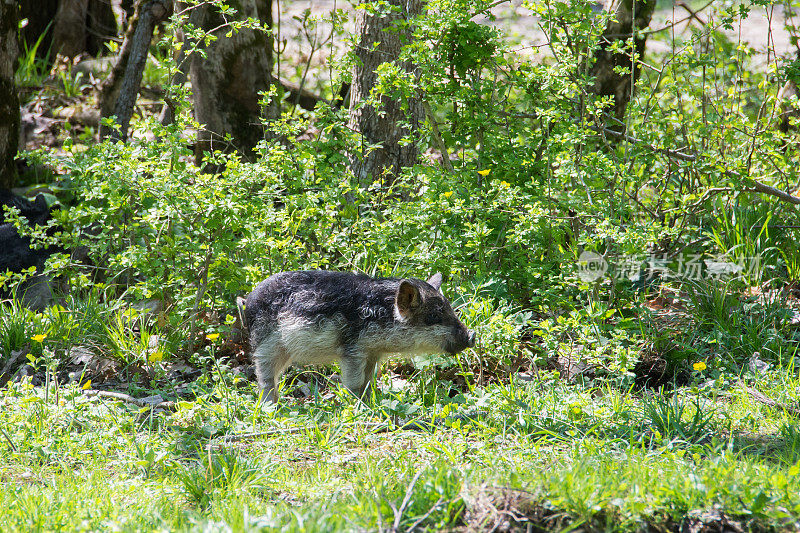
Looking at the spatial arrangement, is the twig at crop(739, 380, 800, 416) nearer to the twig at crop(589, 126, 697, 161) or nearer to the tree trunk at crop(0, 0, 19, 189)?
the twig at crop(589, 126, 697, 161)

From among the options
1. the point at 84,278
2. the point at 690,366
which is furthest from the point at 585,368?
the point at 84,278

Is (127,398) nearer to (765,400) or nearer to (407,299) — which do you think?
(407,299)

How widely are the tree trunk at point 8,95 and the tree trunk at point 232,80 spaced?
2.07 m

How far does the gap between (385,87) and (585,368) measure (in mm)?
2784

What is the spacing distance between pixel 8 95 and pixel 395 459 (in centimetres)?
717

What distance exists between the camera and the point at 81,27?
13789mm

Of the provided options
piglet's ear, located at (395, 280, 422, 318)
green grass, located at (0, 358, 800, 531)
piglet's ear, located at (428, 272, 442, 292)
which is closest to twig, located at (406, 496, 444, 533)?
→ green grass, located at (0, 358, 800, 531)

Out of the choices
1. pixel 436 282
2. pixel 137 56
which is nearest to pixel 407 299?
pixel 436 282

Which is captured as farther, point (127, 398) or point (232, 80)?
point (232, 80)

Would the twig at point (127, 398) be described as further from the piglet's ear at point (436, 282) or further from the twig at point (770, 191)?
the twig at point (770, 191)

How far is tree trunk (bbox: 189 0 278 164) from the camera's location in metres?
9.05

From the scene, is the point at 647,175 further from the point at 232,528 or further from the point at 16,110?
the point at 16,110

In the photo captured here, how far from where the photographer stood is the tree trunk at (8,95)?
8953 millimetres

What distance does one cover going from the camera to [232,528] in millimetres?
3391
